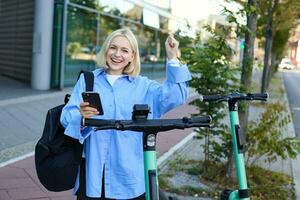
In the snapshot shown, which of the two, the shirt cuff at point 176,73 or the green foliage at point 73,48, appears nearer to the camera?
the shirt cuff at point 176,73

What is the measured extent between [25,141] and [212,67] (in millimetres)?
3412

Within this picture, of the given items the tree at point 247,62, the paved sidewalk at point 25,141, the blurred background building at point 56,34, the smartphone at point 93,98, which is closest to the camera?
the smartphone at point 93,98

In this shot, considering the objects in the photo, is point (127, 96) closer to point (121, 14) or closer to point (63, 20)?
point (63, 20)

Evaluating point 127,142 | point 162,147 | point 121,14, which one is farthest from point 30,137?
point 121,14

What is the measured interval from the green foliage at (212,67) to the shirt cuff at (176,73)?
2674 millimetres

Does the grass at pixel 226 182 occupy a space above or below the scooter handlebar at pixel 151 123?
below

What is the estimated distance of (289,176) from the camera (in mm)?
5980

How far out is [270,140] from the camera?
532 cm

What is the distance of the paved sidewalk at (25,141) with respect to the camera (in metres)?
4.58

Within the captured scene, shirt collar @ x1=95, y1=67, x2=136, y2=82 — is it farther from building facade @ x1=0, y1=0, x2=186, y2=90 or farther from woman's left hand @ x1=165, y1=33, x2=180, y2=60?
building facade @ x1=0, y1=0, x2=186, y2=90

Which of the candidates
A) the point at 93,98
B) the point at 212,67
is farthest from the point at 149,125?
the point at 212,67

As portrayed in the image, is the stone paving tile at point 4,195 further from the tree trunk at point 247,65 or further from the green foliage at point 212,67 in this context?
the tree trunk at point 247,65

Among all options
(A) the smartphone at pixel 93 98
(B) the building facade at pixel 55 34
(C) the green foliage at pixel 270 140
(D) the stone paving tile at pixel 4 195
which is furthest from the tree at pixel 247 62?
(B) the building facade at pixel 55 34

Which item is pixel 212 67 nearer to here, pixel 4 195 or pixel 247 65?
pixel 247 65
